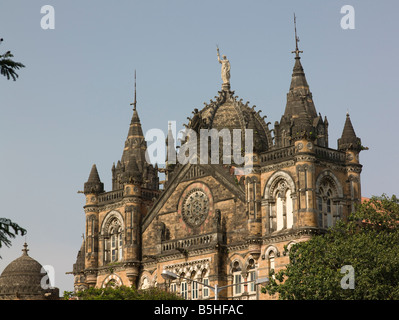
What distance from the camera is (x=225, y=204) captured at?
73.2m

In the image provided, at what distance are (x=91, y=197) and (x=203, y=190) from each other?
1251 centimetres

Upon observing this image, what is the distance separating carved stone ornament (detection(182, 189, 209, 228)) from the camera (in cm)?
7488

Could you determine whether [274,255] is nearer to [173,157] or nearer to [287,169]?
[287,169]

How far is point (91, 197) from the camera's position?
82875mm

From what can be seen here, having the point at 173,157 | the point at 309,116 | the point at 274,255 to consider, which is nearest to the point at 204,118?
the point at 173,157

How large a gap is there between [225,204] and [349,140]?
35.4 feet

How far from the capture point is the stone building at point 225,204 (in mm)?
68375

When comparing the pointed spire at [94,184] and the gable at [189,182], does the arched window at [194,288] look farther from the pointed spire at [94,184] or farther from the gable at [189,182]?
the pointed spire at [94,184]

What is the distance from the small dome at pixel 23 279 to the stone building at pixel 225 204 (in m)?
11.0

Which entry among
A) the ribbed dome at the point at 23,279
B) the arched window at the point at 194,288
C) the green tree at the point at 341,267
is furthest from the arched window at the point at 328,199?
the ribbed dome at the point at 23,279
